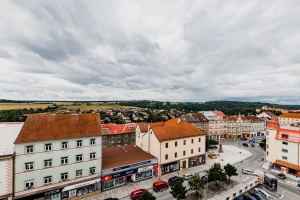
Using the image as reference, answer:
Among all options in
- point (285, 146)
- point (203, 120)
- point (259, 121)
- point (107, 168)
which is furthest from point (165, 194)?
point (259, 121)

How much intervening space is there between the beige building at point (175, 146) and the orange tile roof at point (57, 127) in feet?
48.2

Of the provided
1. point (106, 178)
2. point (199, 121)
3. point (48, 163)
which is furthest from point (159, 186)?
point (199, 121)

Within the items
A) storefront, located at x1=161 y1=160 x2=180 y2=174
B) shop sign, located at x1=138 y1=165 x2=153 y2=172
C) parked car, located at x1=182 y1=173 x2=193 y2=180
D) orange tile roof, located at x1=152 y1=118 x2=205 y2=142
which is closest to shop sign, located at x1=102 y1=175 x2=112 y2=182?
shop sign, located at x1=138 y1=165 x2=153 y2=172

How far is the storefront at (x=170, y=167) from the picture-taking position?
3691cm

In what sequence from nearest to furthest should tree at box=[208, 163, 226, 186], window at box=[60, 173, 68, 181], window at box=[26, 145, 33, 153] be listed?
1. window at box=[26, 145, 33, 153]
2. window at box=[60, 173, 68, 181]
3. tree at box=[208, 163, 226, 186]

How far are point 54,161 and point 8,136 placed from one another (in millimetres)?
8134

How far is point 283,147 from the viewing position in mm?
39875

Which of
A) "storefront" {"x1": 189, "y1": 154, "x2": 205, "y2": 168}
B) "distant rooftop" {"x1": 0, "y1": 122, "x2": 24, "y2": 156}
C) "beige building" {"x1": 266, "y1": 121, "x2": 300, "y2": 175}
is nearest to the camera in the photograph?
"distant rooftop" {"x1": 0, "y1": 122, "x2": 24, "y2": 156}

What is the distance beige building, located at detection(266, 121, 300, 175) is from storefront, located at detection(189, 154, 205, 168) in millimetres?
17761

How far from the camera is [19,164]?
23.4 metres

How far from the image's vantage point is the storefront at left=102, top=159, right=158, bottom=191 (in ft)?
97.2

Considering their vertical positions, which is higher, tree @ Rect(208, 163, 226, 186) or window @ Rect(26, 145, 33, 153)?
window @ Rect(26, 145, 33, 153)

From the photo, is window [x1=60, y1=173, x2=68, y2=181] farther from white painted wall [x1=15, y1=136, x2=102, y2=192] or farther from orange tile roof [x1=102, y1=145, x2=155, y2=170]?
orange tile roof [x1=102, y1=145, x2=155, y2=170]

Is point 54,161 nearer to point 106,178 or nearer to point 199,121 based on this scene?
point 106,178
